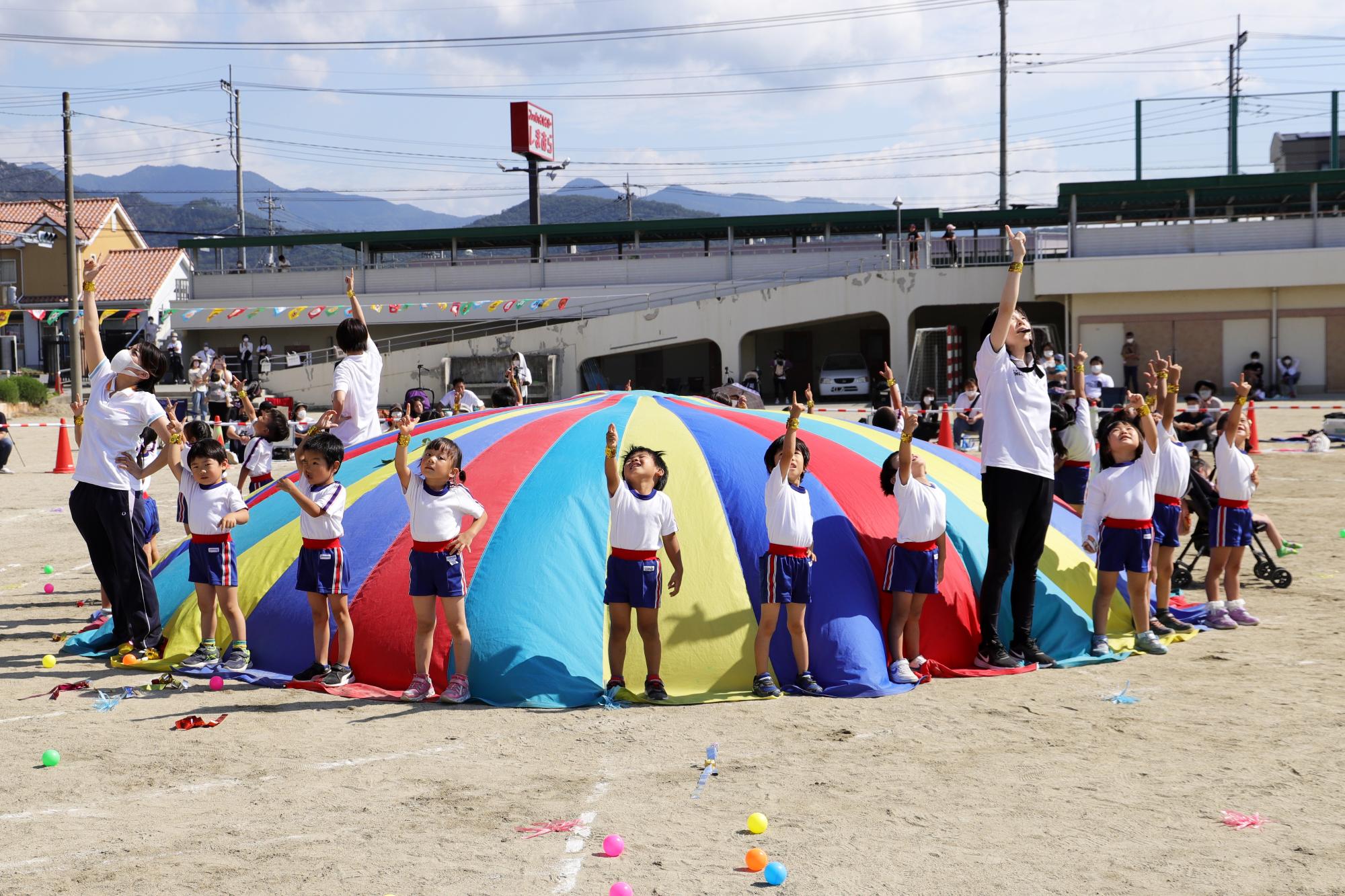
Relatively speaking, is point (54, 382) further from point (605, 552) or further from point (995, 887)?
point (995, 887)

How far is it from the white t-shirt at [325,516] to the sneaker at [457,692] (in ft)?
3.35

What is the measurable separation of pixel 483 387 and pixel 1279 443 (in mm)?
20303

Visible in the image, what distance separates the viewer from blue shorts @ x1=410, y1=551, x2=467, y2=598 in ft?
19.8

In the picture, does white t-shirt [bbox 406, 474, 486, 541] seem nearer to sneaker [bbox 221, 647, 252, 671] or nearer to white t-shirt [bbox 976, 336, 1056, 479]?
sneaker [bbox 221, 647, 252, 671]

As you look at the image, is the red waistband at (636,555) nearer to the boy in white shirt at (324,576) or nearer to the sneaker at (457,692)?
the sneaker at (457,692)

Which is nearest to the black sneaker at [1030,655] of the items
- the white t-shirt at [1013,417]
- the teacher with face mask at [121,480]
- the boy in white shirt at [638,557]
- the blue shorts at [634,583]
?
the white t-shirt at [1013,417]

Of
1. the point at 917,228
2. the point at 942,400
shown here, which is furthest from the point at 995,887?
the point at 917,228

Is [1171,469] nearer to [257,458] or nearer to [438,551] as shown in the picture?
[438,551]

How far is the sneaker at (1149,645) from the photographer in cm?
707

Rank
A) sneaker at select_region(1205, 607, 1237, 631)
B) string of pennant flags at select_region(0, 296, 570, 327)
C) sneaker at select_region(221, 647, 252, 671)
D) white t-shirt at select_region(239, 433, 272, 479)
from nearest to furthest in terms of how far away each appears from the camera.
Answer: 1. sneaker at select_region(221, 647, 252, 671)
2. sneaker at select_region(1205, 607, 1237, 631)
3. white t-shirt at select_region(239, 433, 272, 479)
4. string of pennant flags at select_region(0, 296, 570, 327)

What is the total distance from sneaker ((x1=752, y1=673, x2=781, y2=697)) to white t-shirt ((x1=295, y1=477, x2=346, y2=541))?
2.37 metres

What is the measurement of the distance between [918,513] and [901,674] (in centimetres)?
86

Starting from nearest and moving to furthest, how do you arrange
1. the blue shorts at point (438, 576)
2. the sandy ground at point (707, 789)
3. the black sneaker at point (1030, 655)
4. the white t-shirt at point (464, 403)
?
the sandy ground at point (707, 789) < the blue shorts at point (438, 576) < the black sneaker at point (1030, 655) < the white t-shirt at point (464, 403)

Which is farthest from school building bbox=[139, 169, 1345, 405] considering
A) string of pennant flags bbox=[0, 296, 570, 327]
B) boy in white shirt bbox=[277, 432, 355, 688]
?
boy in white shirt bbox=[277, 432, 355, 688]
